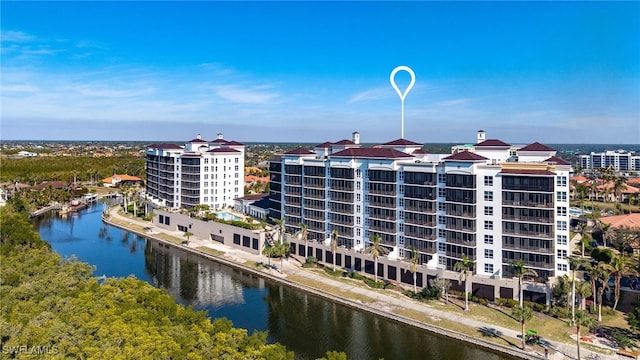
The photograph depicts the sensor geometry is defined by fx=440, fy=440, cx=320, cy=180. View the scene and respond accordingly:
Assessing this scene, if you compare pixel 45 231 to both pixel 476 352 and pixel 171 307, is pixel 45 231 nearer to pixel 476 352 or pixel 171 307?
pixel 171 307

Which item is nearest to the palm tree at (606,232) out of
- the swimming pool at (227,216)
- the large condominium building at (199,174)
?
the swimming pool at (227,216)

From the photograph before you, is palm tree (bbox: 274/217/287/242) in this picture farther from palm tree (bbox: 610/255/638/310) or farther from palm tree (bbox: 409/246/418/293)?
palm tree (bbox: 610/255/638/310)

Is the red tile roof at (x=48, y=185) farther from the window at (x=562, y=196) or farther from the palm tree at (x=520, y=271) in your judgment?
the window at (x=562, y=196)

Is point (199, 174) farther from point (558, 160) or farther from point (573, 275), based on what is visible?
point (573, 275)

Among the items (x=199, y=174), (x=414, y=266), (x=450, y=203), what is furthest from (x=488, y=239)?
(x=199, y=174)

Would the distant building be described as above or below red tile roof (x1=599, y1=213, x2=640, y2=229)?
above

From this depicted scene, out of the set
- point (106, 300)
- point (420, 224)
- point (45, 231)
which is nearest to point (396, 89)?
point (420, 224)

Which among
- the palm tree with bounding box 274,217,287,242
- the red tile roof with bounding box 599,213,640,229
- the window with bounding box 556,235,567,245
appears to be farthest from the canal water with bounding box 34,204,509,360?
the red tile roof with bounding box 599,213,640,229
